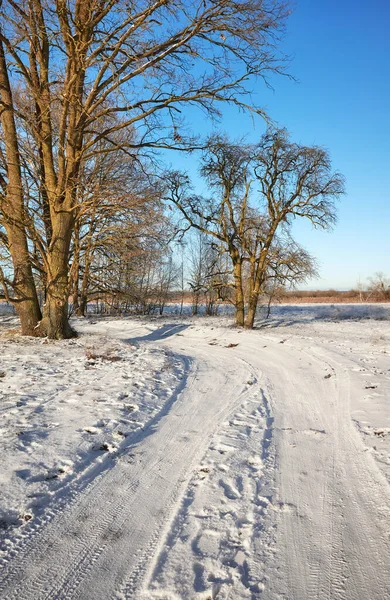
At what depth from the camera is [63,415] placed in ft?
14.8

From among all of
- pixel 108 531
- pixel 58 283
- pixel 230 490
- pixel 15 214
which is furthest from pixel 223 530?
pixel 15 214

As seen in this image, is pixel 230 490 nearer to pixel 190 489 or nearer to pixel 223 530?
pixel 190 489

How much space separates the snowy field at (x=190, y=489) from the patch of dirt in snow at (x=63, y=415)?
0.02 meters

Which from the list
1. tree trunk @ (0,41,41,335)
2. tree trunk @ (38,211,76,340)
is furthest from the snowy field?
tree trunk @ (0,41,41,335)

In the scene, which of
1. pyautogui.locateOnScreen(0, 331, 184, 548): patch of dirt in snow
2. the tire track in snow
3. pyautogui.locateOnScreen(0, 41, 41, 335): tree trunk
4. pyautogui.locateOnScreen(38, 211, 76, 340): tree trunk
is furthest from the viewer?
pyautogui.locateOnScreen(0, 41, 41, 335): tree trunk

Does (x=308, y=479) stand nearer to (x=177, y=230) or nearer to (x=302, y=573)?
(x=302, y=573)

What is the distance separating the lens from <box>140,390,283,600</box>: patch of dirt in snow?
2.07m

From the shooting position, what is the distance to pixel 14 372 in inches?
251

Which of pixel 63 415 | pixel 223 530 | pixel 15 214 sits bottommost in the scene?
pixel 223 530

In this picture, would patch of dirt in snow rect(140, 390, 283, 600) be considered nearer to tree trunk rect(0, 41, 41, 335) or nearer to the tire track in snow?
the tire track in snow

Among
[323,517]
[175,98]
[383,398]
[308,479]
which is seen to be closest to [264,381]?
[383,398]

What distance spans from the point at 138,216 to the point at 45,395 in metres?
6.04

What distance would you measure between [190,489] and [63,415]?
218 cm

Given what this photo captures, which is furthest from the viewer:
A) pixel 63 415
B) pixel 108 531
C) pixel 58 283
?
pixel 58 283
